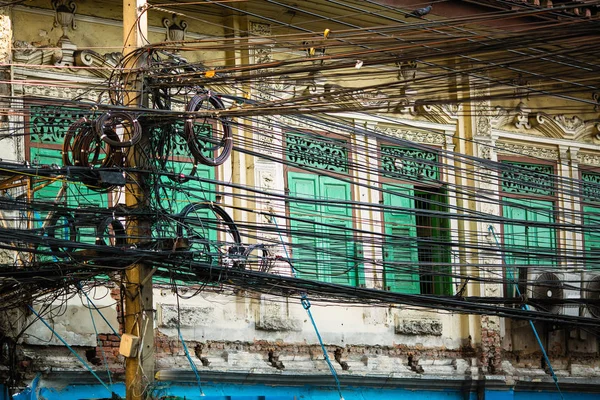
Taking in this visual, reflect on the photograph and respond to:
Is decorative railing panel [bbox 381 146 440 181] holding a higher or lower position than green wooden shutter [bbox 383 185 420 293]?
higher

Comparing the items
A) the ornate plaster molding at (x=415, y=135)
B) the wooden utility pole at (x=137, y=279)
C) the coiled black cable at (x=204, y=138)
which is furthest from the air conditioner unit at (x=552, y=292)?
the wooden utility pole at (x=137, y=279)

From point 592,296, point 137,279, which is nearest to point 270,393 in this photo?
point 137,279

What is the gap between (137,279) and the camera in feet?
36.2

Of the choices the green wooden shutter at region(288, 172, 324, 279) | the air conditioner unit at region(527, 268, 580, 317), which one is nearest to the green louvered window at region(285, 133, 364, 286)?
the green wooden shutter at region(288, 172, 324, 279)

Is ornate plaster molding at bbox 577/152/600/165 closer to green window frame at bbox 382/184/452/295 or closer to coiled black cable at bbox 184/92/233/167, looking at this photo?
green window frame at bbox 382/184/452/295

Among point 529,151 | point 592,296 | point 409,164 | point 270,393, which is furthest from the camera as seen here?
point 529,151

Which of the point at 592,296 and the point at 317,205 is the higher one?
the point at 317,205

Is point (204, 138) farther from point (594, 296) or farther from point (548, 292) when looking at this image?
point (594, 296)

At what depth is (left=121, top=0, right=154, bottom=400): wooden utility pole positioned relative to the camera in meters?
10.9

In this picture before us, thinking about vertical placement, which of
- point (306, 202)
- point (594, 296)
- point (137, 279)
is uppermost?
point (306, 202)

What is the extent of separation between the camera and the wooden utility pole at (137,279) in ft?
35.6

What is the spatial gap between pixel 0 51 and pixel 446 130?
628 centimetres

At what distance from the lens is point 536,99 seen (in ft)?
57.4

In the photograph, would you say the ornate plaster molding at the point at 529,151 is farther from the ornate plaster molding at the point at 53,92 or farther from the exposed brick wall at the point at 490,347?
the ornate plaster molding at the point at 53,92
